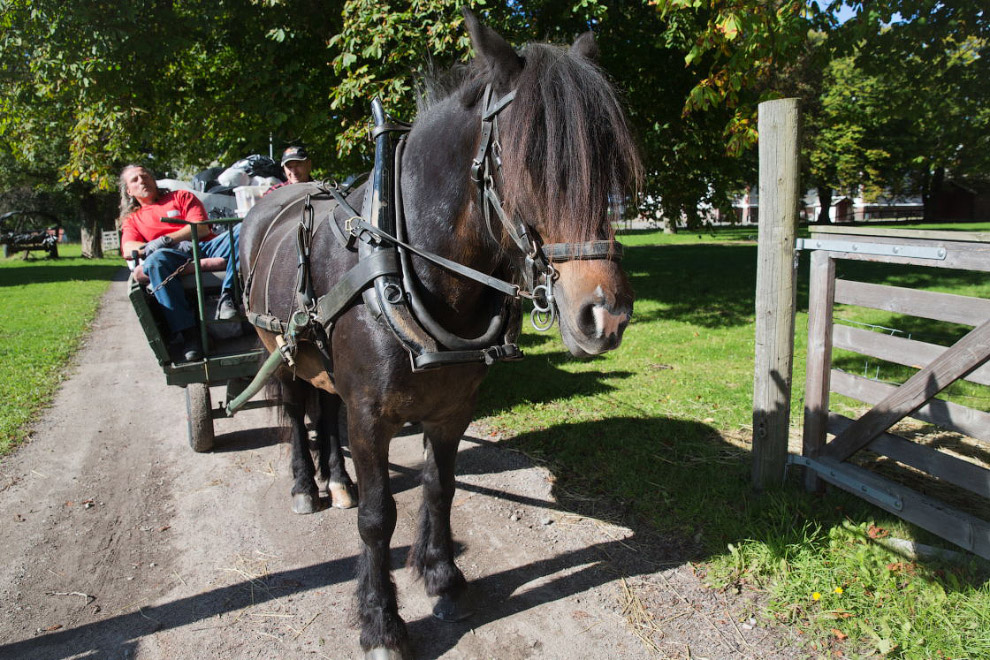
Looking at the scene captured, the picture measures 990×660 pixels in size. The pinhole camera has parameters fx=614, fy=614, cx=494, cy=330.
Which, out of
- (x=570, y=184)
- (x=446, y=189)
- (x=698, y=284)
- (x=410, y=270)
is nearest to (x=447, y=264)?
(x=410, y=270)

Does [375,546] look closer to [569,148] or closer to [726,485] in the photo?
[569,148]

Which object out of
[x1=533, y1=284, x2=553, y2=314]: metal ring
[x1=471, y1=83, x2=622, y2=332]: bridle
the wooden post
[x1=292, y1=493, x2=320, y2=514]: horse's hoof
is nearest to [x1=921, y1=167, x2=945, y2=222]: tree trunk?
the wooden post

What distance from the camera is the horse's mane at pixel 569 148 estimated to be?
73.8 inches

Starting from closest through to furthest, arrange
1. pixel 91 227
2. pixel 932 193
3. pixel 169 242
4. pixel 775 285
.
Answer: pixel 775 285 → pixel 169 242 → pixel 91 227 → pixel 932 193

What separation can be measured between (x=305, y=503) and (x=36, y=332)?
8.87 meters

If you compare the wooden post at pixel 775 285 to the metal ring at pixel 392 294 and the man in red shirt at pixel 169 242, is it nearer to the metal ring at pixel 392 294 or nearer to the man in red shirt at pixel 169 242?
the metal ring at pixel 392 294

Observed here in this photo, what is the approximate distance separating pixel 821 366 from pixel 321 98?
27.5 ft

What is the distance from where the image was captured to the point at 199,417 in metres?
4.81

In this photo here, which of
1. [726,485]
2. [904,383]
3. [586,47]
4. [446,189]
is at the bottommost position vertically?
[726,485]

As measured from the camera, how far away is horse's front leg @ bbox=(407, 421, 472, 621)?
3.00 metres

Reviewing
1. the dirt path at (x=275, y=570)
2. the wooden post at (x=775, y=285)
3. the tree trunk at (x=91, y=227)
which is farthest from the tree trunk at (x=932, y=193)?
the tree trunk at (x=91, y=227)

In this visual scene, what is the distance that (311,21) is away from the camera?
8.91 meters

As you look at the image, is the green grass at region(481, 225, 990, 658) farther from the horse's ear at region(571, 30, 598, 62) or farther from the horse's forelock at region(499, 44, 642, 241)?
the horse's ear at region(571, 30, 598, 62)

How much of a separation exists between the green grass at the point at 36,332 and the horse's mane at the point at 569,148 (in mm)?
5293
